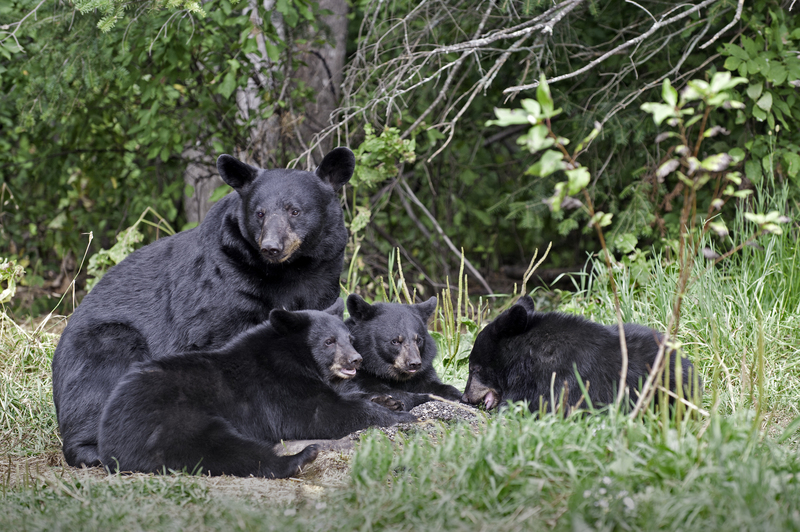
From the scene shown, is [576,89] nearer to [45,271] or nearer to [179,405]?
[179,405]

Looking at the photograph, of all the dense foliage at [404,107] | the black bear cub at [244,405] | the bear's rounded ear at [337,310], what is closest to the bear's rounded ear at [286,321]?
the black bear cub at [244,405]

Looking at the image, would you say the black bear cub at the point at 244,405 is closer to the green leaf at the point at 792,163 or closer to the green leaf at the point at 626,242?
the green leaf at the point at 626,242

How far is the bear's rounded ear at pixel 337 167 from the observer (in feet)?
16.0

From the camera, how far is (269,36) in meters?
6.56

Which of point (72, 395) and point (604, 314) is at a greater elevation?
point (72, 395)

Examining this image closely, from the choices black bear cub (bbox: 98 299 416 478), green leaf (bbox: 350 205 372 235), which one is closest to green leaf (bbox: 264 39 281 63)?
green leaf (bbox: 350 205 372 235)

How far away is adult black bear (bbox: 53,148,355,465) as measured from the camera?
4.32 m

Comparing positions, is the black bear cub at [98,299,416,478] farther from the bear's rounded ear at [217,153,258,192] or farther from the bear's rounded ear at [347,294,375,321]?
the bear's rounded ear at [217,153,258,192]

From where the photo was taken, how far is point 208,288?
4.44 meters

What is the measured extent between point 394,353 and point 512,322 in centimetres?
80

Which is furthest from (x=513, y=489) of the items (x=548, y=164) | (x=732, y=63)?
(x=732, y=63)

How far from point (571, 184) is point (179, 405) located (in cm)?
214

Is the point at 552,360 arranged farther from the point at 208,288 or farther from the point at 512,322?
the point at 208,288

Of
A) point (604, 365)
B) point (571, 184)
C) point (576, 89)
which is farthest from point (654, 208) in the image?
point (571, 184)
